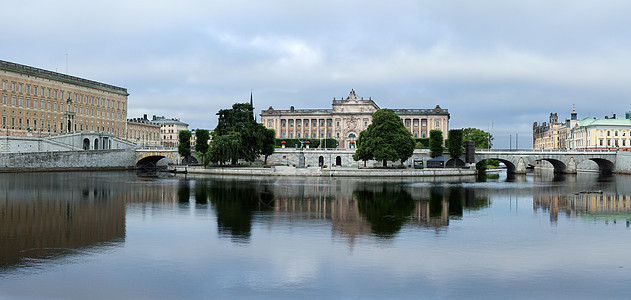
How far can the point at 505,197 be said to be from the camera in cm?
4734

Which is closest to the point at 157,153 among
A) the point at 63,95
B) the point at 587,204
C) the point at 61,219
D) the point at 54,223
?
the point at 63,95

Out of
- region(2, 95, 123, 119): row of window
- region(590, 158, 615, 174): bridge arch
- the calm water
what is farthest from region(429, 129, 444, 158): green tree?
region(2, 95, 123, 119): row of window

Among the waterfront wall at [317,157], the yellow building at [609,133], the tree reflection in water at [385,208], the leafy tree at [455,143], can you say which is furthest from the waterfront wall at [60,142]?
the yellow building at [609,133]

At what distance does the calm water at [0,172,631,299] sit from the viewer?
55.4ft

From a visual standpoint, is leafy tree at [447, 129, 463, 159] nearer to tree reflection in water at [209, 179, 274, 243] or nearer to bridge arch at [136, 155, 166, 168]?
tree reflection in water at [209, 179, 274, 243]

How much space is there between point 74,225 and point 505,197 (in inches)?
1397

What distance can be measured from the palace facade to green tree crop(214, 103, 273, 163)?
3775 cm

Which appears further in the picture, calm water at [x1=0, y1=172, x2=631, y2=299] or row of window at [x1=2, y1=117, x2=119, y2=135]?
row of window at [x1=2, y1=117, x2=119, y2=135]

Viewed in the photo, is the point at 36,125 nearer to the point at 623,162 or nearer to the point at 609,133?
the point at 623,162

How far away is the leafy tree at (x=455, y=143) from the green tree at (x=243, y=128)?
111 ft

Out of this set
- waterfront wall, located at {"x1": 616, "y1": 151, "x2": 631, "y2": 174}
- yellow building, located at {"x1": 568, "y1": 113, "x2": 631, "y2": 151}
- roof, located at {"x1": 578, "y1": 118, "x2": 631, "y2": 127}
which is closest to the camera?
waterfront wall, located at {"x1": 616, "y1": 151, "x2": 631, "y2": 174}

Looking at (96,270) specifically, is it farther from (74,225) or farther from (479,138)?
(479,138)

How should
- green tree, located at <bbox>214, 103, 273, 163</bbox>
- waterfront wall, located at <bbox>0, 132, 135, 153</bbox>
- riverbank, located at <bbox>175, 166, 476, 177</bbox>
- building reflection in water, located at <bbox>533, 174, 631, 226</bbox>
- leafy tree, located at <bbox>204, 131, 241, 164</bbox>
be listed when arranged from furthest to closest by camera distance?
waterfront wall, located at <bbox>0, 132, 135, 153</bbox>, green tree, located at <bbox>214, 103, 273, 163</bbox>, leafy tree, located at <bbox>204, 131, 241, 164</bbox>, riverbank, located at <bbox>175, 166, 476, 177</bbox>, building reflection in water, located at <bbox>533, 174, 631, 226</bbox>

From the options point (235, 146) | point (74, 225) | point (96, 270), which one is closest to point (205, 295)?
point (96, 270)
